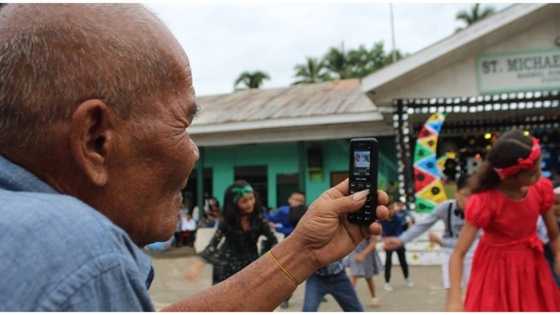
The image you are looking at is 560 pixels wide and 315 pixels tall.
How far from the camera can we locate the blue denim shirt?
0.76 meters

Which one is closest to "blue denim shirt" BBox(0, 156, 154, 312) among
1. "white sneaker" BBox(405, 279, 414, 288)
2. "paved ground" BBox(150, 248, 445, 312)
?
"paved ground" BBox(150, 248, 445, 312)

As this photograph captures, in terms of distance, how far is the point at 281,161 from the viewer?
16406 millimetres

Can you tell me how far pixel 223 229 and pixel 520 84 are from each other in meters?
7.50

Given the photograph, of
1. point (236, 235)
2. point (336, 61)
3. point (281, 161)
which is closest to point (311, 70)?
point (336, 61)

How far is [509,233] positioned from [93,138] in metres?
3.36

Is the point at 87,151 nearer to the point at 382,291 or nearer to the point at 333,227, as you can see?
the point at 333,227

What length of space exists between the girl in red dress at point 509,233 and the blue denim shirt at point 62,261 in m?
3.18

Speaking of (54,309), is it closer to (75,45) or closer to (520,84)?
(75,45)

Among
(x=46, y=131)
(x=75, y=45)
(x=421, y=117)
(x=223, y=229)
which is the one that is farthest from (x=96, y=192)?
(x=421, y=117)

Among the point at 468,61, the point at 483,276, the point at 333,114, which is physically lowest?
the point at 483,276

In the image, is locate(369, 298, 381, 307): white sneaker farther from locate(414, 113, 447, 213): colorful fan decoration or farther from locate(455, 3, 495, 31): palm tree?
locate(455, 3, 495, 31): palm tree

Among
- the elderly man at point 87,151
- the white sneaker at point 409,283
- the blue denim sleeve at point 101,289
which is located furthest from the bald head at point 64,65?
the white sneaker at point 409,283

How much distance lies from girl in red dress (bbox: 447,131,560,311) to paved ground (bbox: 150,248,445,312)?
11.2 ft

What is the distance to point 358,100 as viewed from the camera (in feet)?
48.8
